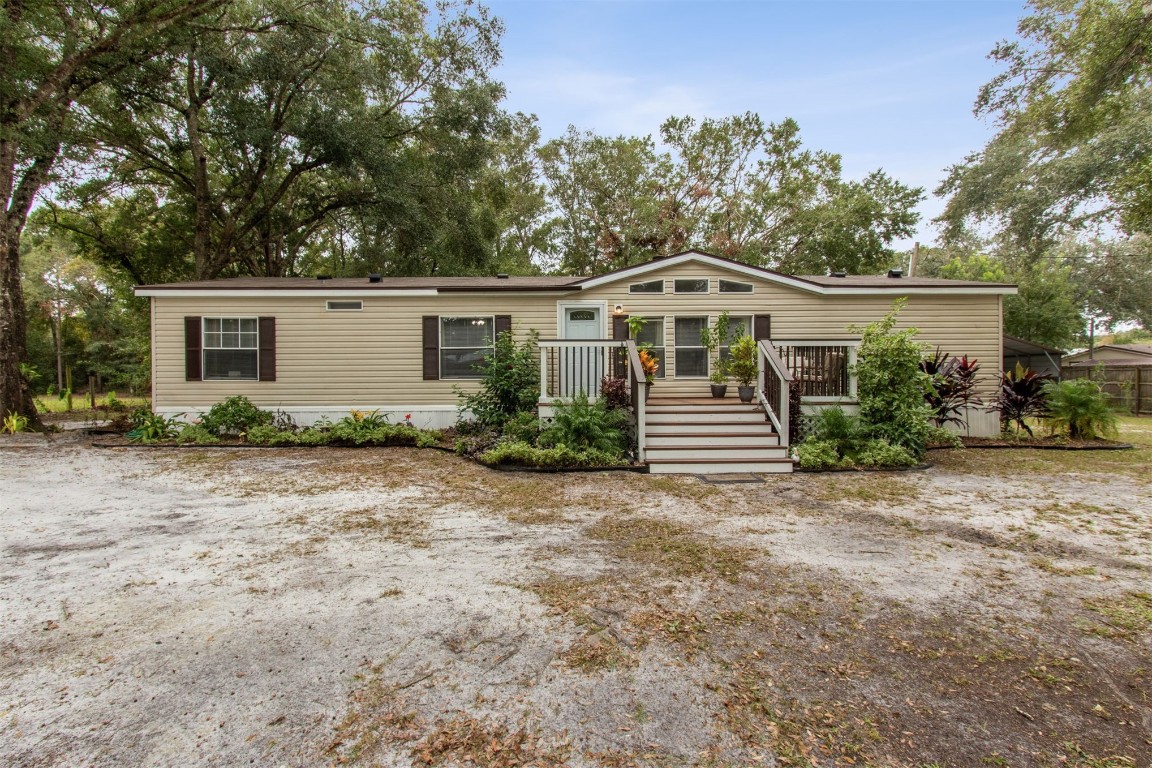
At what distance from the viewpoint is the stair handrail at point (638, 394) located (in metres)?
6.77

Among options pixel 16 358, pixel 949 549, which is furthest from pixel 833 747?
pixel 16 358

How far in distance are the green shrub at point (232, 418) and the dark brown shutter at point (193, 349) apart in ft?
2.78

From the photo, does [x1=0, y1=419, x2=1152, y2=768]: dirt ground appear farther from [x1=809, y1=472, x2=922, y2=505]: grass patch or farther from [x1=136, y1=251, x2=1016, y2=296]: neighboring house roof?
[x1=136, y1=251, x2=1016, y2=296]: neighboring house roof

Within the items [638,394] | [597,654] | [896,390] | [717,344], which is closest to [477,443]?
[638,394]

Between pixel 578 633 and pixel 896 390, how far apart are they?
6.40 meters

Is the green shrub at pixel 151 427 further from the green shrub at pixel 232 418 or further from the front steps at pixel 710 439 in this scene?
the front steps at pixel 710 439

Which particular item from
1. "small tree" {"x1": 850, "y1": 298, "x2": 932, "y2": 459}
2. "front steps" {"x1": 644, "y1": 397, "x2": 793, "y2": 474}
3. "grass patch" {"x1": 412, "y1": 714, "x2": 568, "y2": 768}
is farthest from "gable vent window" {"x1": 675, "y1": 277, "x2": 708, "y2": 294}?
"grass patch" {"x1": 412, "y1": 714, "x2": 568, "y2": 768}

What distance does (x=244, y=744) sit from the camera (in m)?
1.76

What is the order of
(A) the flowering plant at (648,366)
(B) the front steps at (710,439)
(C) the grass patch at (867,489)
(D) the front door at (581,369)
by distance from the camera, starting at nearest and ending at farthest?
(C) the grass patch at (867,489), (B) the front steps at (710,439), (D) the front door at (581,369), (A) the flowering plant at (648,366)

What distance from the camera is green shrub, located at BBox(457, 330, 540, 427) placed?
26.7 ft

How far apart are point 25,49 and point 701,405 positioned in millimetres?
14033

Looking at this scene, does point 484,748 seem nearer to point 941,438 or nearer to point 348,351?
point 941,438

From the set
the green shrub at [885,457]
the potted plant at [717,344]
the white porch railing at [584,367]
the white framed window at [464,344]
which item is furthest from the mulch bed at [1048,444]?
the white framed window at [464,344]

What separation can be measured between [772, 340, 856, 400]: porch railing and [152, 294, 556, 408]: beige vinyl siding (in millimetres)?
4292
